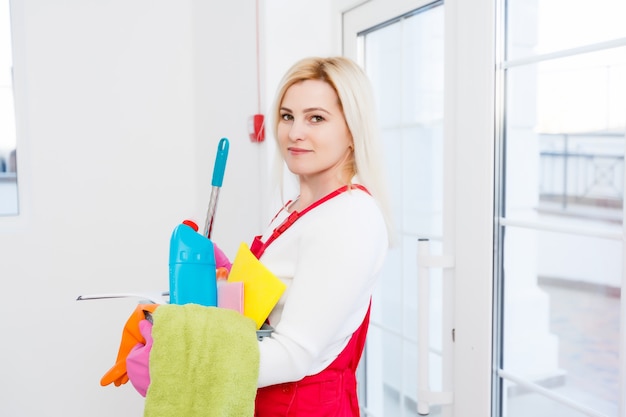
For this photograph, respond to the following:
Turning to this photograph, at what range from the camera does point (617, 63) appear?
903 millimetres

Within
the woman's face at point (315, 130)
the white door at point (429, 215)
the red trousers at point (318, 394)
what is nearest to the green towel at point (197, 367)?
the red trousers at point (318, 394)

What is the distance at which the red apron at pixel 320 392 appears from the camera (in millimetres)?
987

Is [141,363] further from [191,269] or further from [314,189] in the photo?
[314,189]

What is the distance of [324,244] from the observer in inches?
35.9

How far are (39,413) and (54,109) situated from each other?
3.44 feet

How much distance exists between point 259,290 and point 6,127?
1489 mm

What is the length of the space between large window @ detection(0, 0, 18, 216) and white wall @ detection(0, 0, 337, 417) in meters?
0.04

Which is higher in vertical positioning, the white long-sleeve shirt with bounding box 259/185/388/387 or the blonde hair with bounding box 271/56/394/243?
the blonde hair with bounding box 271/56/394/243

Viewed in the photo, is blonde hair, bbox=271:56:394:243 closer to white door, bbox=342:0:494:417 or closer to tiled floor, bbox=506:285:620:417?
white door, bbox=342:0:494:417

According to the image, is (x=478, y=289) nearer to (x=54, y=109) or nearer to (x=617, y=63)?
(x=617, y=63)

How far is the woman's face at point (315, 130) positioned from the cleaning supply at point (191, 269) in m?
0.23

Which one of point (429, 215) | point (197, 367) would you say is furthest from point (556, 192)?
point (197, 367)

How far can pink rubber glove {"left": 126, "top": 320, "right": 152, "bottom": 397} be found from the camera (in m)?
0.90

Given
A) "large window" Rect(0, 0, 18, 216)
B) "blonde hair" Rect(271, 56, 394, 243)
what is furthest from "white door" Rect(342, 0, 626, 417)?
"large window" Rect(0, 0, 18, 216)
